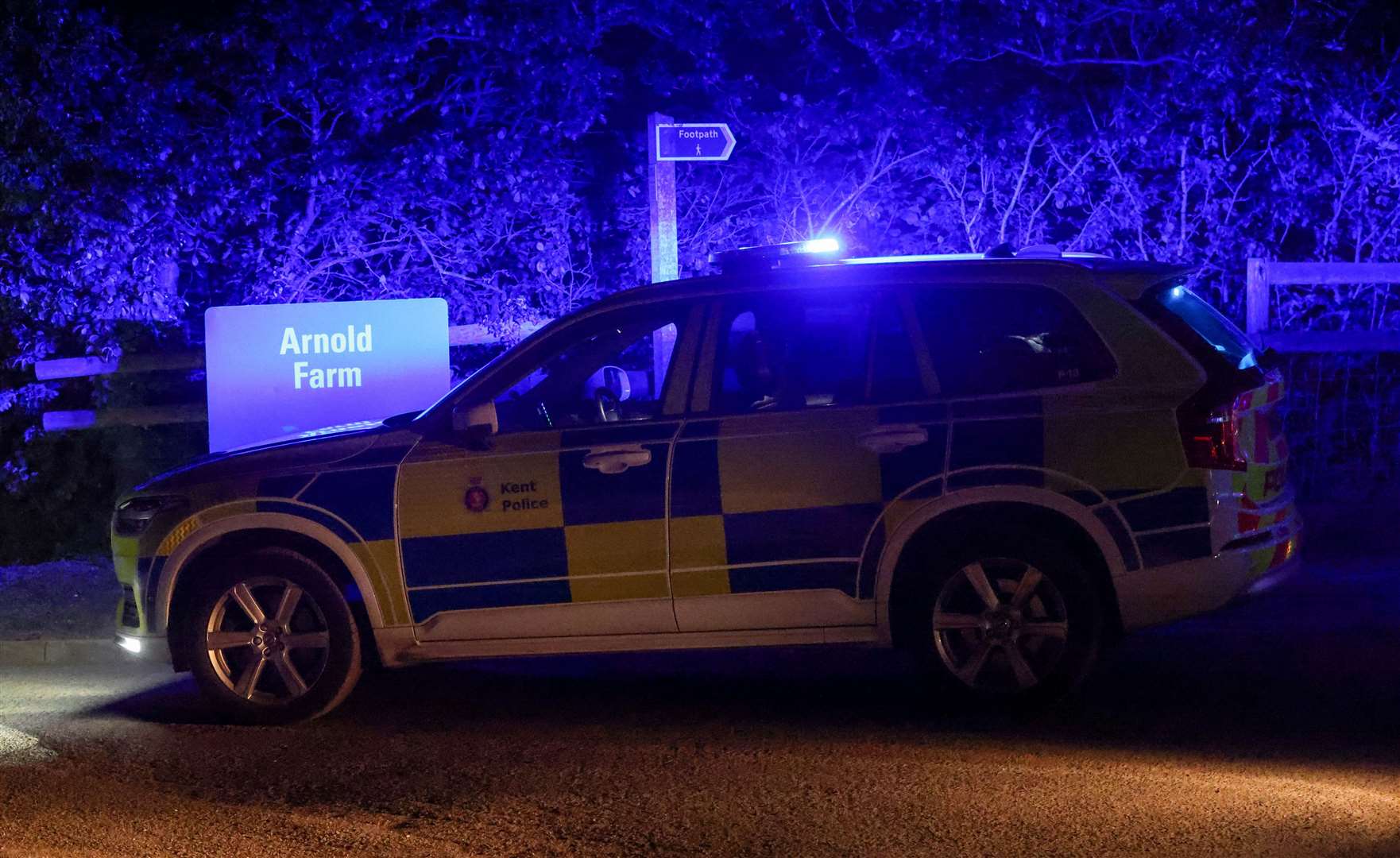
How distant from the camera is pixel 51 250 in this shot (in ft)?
36.3

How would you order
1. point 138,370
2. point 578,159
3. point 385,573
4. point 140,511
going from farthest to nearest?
1. point 578,159
2. point 138,370
3. point 140,511
4. point 385,573

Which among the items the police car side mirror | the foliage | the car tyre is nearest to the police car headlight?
the police car side mirror

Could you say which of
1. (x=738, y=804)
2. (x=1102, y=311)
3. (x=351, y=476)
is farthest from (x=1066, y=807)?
(x=351, y=476)

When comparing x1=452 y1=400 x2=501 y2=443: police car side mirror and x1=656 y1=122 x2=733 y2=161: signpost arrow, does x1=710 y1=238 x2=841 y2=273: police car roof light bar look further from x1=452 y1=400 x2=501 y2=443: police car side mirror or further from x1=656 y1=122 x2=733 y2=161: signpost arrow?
x1=656 y1=122 x2=733 y2=161: signpost arrow

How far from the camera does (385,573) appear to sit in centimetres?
601

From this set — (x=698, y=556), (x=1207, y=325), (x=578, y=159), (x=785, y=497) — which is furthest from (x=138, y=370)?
(x=1207, y=325)

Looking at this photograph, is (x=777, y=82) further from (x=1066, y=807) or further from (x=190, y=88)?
(x=1066, y=807)

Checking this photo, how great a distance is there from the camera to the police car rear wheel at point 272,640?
609 centimetres

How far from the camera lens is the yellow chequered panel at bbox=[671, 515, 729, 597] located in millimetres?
5789

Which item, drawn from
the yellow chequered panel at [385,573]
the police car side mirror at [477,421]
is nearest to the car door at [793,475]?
the police car side mirror at [477,421]

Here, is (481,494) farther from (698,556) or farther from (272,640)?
(272,640)

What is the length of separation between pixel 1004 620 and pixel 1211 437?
0.97 metres

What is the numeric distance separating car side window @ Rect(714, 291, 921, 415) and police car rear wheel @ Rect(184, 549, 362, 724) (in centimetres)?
172

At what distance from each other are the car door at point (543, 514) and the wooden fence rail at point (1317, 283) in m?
5.43
